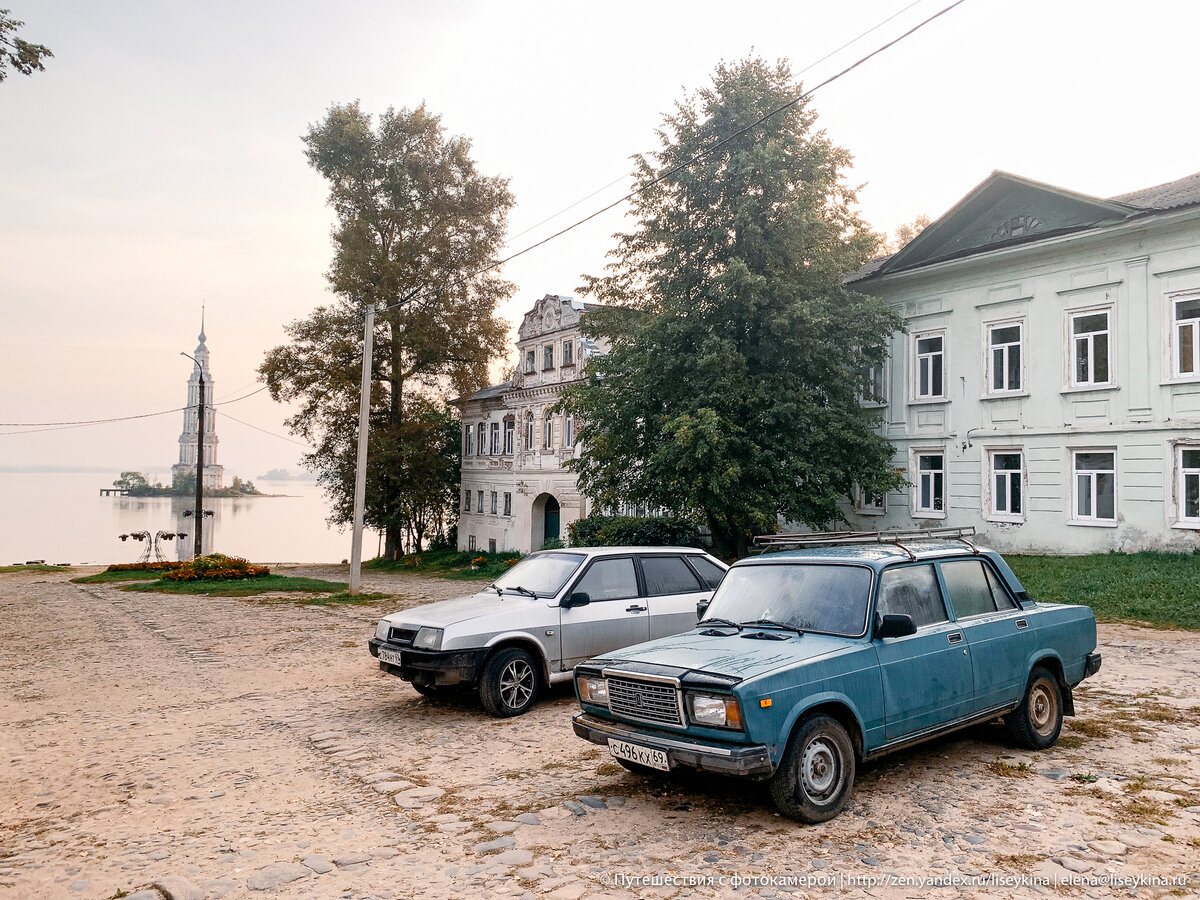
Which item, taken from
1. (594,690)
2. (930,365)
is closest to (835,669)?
(594,690)

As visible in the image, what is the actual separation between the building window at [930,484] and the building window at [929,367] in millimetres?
1787

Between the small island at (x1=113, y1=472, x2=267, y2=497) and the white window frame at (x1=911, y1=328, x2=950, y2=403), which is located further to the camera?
the small island at (x1=113, y1=472, x2=267, y2=497)

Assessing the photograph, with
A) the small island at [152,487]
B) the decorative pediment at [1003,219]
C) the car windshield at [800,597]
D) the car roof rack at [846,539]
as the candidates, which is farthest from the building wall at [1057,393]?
the small island at [152,487]

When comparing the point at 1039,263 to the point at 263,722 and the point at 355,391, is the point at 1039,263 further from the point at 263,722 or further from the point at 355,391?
the point at 355,391

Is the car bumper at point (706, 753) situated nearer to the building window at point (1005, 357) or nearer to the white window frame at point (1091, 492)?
the white window frame at point (1091, 492)

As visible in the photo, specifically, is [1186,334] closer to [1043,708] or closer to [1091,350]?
[1091,350]

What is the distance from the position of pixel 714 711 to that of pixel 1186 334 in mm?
19046

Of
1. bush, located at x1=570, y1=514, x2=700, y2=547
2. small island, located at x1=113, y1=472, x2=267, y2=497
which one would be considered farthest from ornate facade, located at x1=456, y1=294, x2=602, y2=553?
small island, located at x1=113, y1=472, x2=267, y2=497

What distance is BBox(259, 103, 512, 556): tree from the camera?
36.0 m

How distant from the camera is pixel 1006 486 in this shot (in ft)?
73.0

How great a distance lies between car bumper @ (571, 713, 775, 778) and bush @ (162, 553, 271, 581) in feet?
77.7

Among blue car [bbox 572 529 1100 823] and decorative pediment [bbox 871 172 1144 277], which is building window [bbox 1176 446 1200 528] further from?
blue car [bbox 572 529 1100 823]

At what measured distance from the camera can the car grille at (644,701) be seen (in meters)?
5.28

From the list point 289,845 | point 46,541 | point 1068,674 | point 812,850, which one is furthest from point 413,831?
point 46,541
